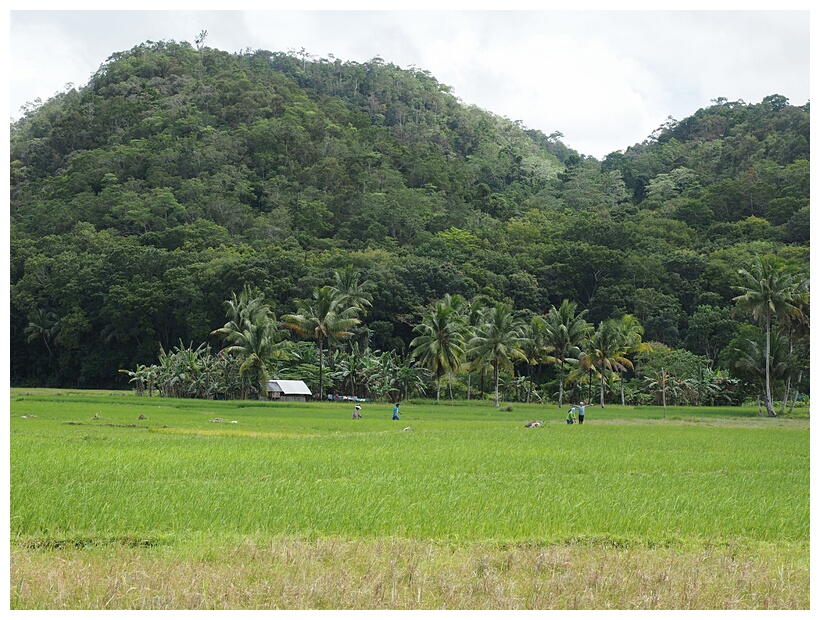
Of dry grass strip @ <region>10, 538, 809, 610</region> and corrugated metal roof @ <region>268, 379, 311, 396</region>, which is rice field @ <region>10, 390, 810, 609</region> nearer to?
dry grass strip @ <region>10, 538, 809, 610</region>

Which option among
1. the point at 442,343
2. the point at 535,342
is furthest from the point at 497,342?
the point at 535,342

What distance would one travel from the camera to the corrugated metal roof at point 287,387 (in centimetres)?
4053

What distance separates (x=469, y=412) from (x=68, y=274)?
33192mm

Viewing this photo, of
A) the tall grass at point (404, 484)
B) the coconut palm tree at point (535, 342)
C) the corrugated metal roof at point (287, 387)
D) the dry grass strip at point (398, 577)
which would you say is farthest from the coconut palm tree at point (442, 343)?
the dry grass strip at point (398, 577)

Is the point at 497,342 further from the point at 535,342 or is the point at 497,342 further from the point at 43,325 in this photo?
the point at 43,325

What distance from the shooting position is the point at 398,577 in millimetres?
6320

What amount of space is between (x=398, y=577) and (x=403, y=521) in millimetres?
2287

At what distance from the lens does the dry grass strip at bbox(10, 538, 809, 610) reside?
19.0 ft

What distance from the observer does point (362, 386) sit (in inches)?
1686

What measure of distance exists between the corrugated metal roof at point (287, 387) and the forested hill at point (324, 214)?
1080cm

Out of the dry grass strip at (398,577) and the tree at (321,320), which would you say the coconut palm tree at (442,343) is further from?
the dry grass strip at (398,577)

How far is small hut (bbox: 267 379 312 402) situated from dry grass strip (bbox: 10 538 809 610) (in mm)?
33467

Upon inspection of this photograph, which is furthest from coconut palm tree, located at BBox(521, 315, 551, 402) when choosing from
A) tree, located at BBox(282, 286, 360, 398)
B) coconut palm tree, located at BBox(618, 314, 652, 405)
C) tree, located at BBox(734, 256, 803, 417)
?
tree, located at BBox(734, 256, 803, 417)

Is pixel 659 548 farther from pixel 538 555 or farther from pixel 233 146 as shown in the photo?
pixel 233 146
